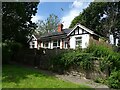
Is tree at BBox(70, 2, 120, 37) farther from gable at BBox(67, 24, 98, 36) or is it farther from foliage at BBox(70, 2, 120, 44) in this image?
gable at BBox(67, 24, 98, 36)

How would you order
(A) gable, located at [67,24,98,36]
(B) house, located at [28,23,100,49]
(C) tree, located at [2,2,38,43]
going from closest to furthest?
(C) tree, located at [2,2,38,43] < (B) house, located at [28,23,100,49] < (A) gable, located at [67,24,98,36]

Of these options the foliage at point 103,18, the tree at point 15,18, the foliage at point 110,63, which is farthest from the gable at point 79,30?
the foliage at point 110,63

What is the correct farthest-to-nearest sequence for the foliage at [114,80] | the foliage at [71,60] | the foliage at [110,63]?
the foliage at [71,60]
the foliage at [110,63]
the foliage at [114,80]

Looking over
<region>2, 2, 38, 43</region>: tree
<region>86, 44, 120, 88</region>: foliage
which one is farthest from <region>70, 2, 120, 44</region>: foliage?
<region>86, 44, 120, 88</region>: foliage

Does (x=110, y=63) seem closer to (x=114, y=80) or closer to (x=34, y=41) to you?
(x=114, y=80)

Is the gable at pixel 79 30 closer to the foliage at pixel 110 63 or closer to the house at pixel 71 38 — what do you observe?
the house at pixel 71 38

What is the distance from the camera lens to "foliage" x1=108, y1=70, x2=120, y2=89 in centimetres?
1391

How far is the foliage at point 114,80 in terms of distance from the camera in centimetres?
1391

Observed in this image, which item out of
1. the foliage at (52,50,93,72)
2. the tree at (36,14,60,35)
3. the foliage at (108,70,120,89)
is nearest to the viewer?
the foliage at (108,70,120,89)

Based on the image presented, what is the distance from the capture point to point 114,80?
14.1 meters

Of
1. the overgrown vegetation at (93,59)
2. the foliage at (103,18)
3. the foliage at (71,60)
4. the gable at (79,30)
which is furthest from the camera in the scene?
the foliage at (103,18)

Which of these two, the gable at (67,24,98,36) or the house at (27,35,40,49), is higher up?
the gable at (67,24,98,36)

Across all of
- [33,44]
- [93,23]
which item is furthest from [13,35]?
[93,23]

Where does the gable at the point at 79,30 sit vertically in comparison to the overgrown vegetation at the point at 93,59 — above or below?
above
